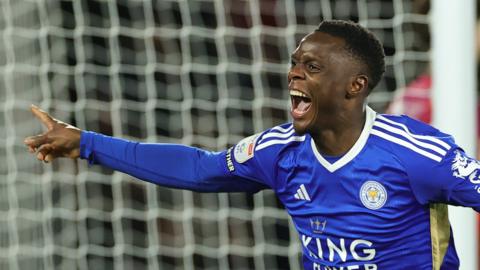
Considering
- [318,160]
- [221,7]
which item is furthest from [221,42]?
[318,160]

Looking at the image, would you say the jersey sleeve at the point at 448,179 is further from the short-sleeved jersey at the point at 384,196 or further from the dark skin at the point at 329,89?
the dark skin at the point at 329,89

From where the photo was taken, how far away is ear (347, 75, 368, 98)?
2088 mm

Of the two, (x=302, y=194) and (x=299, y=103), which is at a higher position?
(x=299, y=103)

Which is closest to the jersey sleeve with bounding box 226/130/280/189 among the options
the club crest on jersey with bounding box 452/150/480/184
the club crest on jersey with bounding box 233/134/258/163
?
the club crest on jersey with bounding box 233/134/258/163

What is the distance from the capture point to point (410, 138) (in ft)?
6.73

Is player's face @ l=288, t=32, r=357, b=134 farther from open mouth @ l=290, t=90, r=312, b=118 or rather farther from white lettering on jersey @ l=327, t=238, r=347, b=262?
white lettering on jersey @ l=327, t=238, r=347, b=262

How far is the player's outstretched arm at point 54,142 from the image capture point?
7.10 feet

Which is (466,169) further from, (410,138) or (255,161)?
(255,161)

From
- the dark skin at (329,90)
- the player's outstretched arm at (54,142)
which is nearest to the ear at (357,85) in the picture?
the dark skin at (329,90)

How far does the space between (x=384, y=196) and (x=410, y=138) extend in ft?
0.39

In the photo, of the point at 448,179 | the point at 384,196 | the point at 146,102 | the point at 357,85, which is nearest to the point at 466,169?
the point at 448,179

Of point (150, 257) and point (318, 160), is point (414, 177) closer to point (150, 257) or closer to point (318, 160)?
point (318, 160)

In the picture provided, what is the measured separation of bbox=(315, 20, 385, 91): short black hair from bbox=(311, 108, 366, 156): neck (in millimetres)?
72

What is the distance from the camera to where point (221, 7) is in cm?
345
